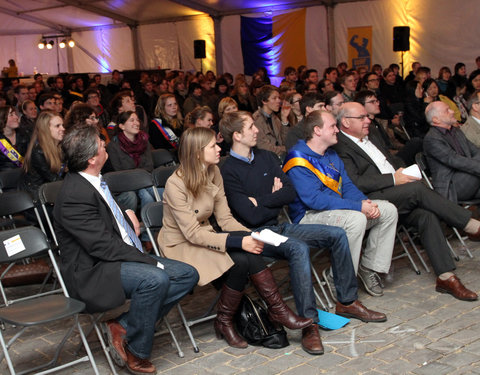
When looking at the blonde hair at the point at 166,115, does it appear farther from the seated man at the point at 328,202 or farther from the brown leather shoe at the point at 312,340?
the brown leather shoe at the point at 312,340

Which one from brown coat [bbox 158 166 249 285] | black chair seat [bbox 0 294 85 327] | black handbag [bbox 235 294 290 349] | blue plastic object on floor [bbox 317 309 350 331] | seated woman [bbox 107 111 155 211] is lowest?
blue plastic object on floor [bbox 317 309 350 331]

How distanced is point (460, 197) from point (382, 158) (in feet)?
2.67

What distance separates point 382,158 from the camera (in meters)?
5.50

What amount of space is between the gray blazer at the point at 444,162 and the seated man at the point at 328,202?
43.9 inches

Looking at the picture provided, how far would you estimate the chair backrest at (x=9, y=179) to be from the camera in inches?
229

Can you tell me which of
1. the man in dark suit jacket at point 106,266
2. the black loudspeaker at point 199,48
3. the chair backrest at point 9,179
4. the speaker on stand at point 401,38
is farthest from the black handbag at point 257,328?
the black loudspeaker at point 199,48

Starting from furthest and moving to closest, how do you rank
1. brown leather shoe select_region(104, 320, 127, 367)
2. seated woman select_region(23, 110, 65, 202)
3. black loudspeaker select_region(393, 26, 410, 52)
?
black loudspeaker select_region(393, 26, 410, 52) < seated woman select_region(23, 110, 65, 202) < brown leather shoe select_region(104, 320, 127, 367)

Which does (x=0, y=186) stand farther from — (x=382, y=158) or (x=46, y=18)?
(x=46, y=18)

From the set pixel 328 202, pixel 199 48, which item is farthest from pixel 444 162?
pixel 199 48

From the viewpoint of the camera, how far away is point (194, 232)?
3.99m

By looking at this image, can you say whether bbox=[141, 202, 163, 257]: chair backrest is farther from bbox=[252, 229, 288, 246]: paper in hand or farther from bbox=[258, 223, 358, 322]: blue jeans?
bbox=[252, 229, 288, 246]: paper in hand

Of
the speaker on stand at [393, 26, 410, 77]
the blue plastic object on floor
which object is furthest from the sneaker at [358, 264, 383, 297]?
the speaker on stand at [393, 26, 410, 77]

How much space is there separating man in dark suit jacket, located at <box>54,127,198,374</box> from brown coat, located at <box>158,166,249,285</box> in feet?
0.59

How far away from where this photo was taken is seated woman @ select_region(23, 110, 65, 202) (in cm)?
548
